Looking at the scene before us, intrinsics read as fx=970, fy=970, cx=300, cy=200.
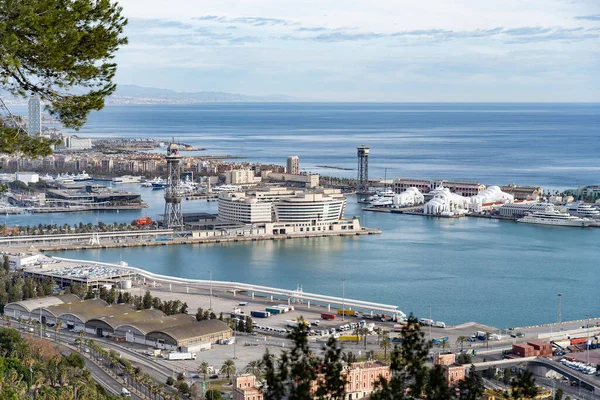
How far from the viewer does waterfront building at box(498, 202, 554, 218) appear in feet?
71.3

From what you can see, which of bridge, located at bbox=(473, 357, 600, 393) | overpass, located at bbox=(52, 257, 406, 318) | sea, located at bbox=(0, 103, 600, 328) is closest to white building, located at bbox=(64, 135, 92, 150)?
sea, located at bbox=(0, 103, 600, 328)

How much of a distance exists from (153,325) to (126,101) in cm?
12073

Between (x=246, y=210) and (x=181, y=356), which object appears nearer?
(x=181, y=356)

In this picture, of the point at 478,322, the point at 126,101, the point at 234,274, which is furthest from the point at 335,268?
the point at 126,101

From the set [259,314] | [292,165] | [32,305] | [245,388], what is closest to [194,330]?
[259,314]

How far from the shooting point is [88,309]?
37.6 ft

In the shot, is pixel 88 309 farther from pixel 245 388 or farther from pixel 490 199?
pixel 490 199

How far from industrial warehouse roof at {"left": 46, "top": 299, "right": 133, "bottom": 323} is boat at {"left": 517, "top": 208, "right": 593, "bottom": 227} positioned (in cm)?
1214

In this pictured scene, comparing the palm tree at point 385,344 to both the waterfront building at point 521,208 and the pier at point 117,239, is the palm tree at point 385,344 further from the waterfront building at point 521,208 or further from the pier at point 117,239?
the waterfront building at point 521,208

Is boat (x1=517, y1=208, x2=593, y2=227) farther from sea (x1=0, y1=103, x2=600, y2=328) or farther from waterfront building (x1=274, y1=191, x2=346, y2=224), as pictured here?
waterfront building (x1=274, y1=191, x2=346, y2=224)

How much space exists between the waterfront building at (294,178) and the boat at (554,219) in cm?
702

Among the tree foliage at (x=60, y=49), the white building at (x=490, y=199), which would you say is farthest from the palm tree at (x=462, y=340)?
the white building at (x=490, y=199)

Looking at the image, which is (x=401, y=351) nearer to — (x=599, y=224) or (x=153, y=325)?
(x=153, y=325)

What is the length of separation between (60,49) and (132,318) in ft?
24.6
